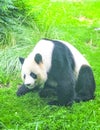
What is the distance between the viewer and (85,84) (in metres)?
6.90

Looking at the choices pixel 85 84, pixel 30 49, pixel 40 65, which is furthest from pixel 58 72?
pixel 30 49

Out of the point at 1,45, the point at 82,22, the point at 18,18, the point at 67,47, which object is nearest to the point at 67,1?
the point at 82,22

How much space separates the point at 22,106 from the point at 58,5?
603 centimetres

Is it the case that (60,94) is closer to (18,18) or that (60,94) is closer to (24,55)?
(24,55)

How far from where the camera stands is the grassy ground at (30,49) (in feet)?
20.3

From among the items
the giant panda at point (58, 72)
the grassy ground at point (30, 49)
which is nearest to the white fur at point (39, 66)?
the giant panda at point (58, 72)

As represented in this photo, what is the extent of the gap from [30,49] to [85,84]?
2.27 meters

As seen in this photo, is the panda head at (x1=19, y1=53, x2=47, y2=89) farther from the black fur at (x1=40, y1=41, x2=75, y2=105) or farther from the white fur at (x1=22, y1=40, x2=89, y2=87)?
the black fur at (x1=40, y1=41, x2=75, y2=105)

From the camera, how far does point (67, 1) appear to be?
12812 mm

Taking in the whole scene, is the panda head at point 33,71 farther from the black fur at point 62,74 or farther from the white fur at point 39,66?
the black fur at point 62,74

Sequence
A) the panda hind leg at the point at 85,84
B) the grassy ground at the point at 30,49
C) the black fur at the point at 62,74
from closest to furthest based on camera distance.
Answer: the grassy ground at the point at 30,49, the black fur at the point at 62,74, the panda hind leg at the point at 85,84

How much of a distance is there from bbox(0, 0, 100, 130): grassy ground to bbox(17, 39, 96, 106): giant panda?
0.81 ft

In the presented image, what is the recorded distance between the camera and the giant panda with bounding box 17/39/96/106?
6.38 m

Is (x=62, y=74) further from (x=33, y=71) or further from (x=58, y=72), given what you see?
(x=33, y=71)
